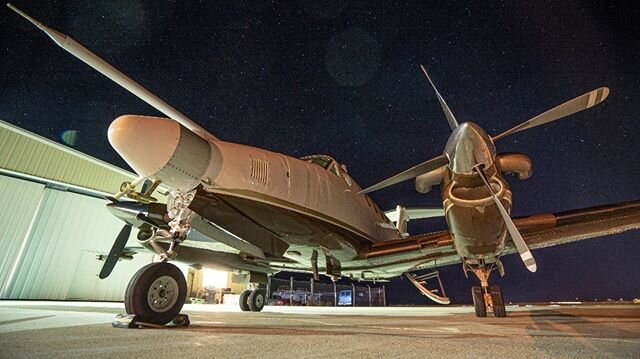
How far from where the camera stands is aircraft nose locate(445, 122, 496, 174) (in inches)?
215

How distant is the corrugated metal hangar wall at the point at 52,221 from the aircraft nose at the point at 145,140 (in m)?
15.9

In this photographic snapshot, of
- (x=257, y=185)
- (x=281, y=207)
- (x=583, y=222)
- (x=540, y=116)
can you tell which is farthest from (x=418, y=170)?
(x=583, y=222)

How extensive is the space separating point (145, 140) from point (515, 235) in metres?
5.68

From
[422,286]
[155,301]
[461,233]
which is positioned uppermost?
[461,233]

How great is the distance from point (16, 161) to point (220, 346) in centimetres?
1894

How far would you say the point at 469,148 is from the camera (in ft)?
17.9

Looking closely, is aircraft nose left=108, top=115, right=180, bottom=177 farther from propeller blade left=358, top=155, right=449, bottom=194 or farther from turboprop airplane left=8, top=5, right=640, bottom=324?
propeller blade left=358, top=155, right=449, bottom=194

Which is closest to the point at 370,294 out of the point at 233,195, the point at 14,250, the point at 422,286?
the point at 422,286

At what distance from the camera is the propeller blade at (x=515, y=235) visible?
457 cm

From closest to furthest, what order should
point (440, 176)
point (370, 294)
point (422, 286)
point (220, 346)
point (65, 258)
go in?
point (220, 346) < point (440, 176) < point (422, 286) < point (65, 258) < point (370, 294)

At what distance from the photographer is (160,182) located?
4934 millimetres

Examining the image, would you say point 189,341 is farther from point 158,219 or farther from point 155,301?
point 158,219

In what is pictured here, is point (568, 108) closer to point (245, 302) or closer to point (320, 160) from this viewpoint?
point (320, 160)

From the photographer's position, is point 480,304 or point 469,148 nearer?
point 469,148
